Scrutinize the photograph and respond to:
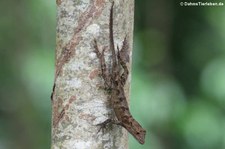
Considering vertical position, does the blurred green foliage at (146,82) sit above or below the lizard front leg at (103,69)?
below

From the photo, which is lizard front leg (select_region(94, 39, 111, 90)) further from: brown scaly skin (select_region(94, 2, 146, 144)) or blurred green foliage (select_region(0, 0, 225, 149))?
blurred green foliage (select_region(0, 0, 225, 149))

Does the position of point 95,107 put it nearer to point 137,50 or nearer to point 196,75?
point 137,50

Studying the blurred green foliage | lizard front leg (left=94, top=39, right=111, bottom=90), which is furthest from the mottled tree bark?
the blurred green foliage

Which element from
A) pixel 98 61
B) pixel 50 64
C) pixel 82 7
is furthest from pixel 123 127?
pixel 50 64

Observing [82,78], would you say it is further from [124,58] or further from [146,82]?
[146,82]

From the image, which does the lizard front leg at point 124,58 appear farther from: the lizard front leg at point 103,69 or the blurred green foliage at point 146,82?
the blurred green foliage at point 146,82

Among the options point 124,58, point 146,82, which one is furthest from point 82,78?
point 146,82

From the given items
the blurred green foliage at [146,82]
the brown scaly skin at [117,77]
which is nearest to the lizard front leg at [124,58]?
the brown scaly skin at [117,77]
